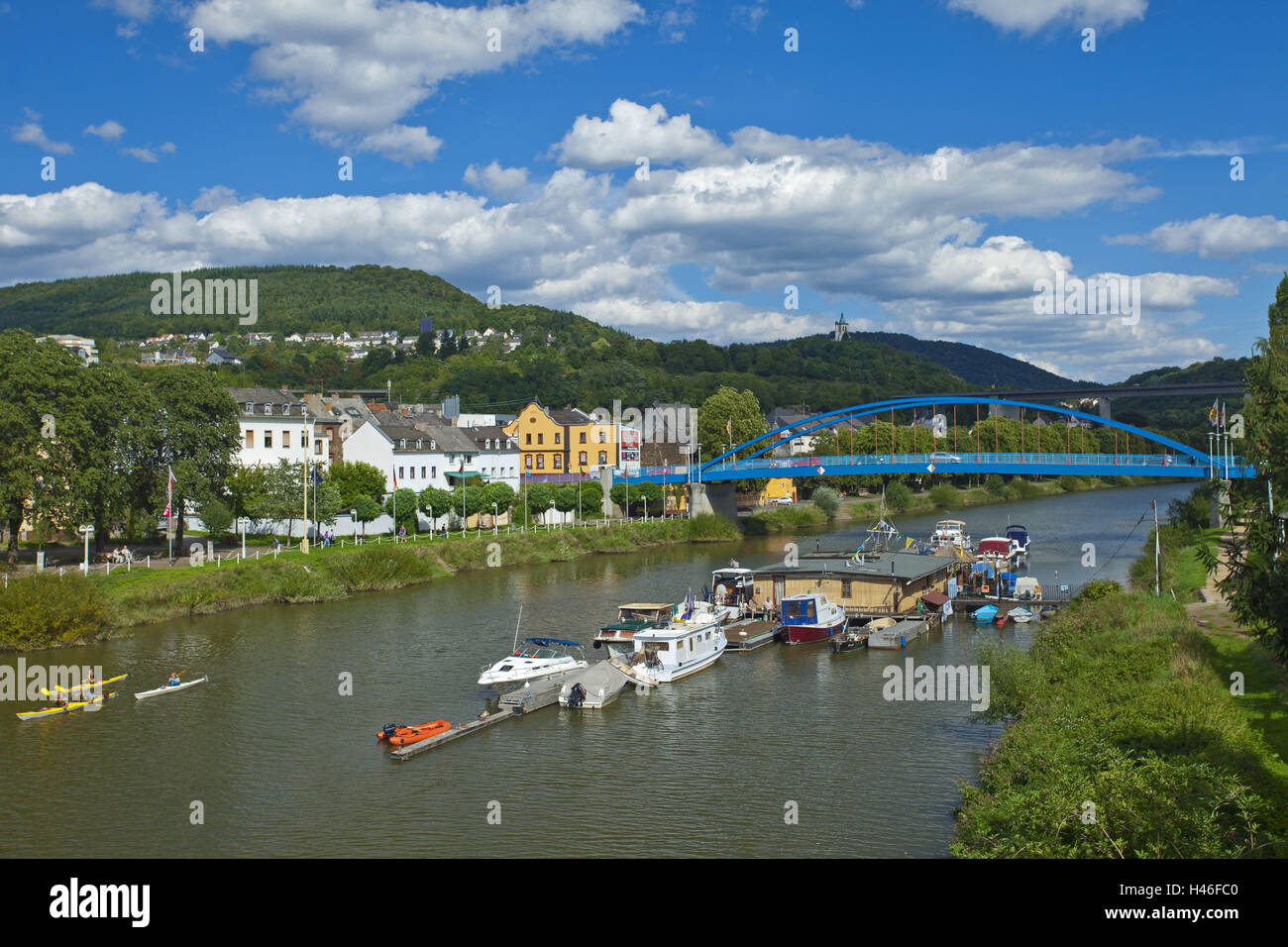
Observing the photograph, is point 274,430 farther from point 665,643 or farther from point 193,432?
point 665,643

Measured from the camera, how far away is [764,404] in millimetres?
132125

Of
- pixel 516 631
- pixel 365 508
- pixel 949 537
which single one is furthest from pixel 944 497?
pixel 516 631

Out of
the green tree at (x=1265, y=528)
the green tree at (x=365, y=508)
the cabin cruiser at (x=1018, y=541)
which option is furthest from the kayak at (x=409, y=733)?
the cabin cruiser at (x=1018, y=541)

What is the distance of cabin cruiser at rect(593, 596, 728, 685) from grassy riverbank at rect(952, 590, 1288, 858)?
9296 mm

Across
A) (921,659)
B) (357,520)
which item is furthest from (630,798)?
(357,520)

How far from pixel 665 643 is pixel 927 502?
194 feet

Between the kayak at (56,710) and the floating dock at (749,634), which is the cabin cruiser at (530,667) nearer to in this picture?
the floating dock at (749,634)

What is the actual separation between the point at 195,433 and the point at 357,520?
34.2 feet

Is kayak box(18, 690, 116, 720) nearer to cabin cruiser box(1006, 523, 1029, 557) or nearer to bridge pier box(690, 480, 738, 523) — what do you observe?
cabin cruiser box(1006, 523, 1029, 557)

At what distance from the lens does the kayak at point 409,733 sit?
22156 millimetres

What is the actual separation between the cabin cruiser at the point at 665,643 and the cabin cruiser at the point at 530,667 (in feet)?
4.31

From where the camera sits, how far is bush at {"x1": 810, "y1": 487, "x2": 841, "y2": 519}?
75.4 m

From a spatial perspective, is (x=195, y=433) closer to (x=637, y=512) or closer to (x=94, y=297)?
(x=637, y=512)

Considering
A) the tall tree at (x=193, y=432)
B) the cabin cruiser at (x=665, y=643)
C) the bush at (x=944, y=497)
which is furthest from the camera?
the bush at (x=944, y=497)
